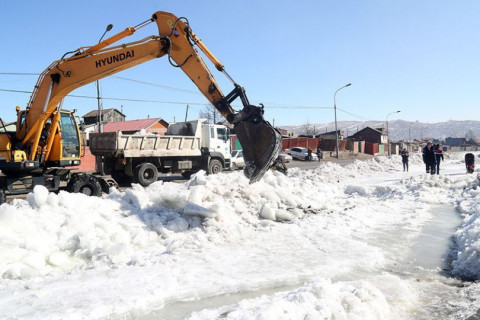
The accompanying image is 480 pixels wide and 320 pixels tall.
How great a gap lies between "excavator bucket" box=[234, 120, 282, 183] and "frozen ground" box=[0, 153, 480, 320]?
3.08ft

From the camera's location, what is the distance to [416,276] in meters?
5.02

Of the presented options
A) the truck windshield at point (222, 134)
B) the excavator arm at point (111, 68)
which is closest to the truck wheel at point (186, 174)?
the truck windshield at point (222, 134)

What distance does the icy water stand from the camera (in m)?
3.91

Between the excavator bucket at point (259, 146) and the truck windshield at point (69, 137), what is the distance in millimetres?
4951

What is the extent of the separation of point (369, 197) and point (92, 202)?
8.89 meters

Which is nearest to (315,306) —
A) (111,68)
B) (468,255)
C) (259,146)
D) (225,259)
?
(225,259)

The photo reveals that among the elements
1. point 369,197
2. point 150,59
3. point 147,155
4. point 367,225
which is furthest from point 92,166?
point 367,225

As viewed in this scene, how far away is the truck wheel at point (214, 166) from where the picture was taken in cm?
1803

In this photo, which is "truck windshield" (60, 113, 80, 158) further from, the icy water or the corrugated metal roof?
the corrugated metal roof

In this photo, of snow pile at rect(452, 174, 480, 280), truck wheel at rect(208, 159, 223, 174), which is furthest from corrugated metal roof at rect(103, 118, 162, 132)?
snow pile at rect(452, 174, 480, 280)

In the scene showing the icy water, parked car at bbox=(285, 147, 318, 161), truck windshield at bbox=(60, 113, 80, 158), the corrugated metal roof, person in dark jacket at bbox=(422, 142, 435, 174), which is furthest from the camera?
the corrugated metal roof

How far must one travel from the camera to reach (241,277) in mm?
4820

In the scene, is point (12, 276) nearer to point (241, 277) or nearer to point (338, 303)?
point (241, 277)

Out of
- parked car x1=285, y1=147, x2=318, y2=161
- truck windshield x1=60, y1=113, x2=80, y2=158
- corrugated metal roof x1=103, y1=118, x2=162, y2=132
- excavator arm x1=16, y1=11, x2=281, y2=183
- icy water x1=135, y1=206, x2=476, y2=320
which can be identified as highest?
corrugated metal roof x1=103, y1=118, x2=162, y2=132
